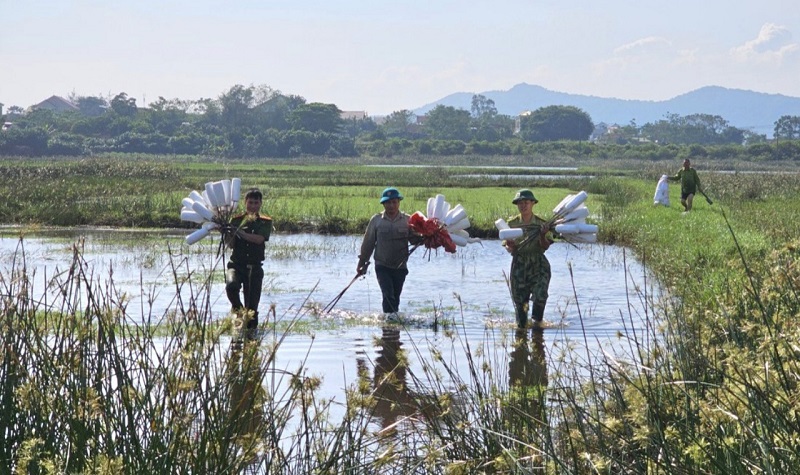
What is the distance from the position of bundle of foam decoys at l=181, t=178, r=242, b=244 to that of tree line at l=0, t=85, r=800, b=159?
81.4 meters

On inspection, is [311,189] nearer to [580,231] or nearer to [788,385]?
[580,231]

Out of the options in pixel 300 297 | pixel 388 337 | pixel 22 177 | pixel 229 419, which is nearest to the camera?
pixel 229 419

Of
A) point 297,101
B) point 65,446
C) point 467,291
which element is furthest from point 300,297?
point 297,101

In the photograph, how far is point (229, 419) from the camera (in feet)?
14.6

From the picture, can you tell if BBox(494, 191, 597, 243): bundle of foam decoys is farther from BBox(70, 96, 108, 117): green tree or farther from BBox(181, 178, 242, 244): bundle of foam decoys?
Result: BBox(70, 96, 108, 117): green tree

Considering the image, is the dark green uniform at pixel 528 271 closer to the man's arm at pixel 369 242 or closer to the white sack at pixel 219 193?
the man's arm at pixel 369 242

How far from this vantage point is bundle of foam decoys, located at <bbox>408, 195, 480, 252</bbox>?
11328 mm

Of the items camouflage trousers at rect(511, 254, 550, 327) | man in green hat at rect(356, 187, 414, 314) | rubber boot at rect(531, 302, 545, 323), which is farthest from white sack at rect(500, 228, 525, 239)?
man in green hat at rect(356, 187, 414, 314)

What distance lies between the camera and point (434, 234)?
11.4 meters

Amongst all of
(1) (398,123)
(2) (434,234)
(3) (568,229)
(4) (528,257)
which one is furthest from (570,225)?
(1) (398,123)

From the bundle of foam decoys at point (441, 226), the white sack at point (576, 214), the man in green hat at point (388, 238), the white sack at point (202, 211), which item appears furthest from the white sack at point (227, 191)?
the white sack at point (576, 214)

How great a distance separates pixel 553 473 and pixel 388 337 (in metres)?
7.61

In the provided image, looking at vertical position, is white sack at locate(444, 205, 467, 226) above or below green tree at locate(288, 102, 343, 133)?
below

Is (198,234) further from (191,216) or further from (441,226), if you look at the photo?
(441,226)
